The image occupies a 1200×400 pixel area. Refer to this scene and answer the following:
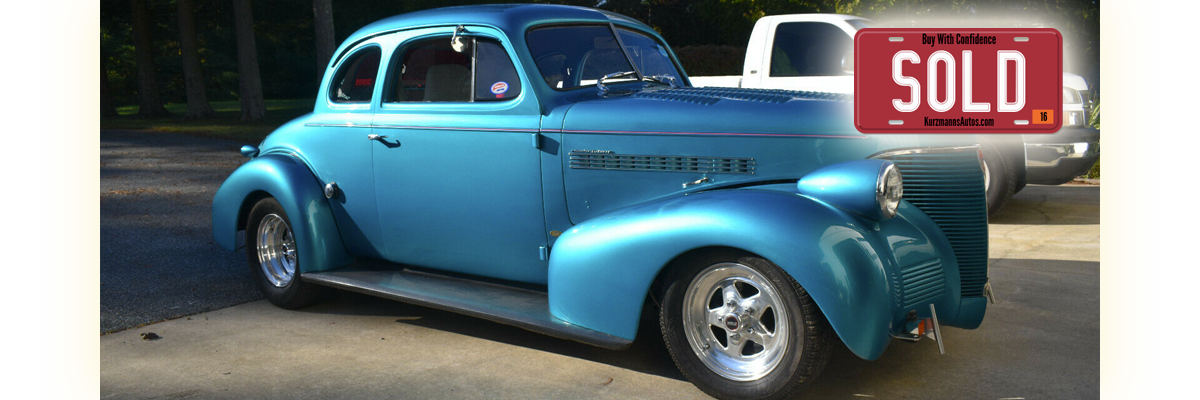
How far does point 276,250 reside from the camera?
549cm

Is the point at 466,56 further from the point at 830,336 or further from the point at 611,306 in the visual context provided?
the point at 830,336

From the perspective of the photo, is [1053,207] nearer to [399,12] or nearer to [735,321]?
[735,321]

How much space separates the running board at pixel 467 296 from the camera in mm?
3943

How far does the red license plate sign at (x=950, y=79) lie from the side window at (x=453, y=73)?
1747 millimetres

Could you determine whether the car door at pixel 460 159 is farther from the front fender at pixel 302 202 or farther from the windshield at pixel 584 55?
the front fender at pixel 302 202

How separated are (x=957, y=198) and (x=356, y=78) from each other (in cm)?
340

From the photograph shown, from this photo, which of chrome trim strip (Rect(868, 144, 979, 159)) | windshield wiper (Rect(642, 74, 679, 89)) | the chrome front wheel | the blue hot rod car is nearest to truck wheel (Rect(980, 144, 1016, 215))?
the blue hot rod car

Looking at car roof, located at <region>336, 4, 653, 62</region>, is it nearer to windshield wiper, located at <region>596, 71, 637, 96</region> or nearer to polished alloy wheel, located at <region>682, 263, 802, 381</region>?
windshield wiper, located at <region>596, 71, 637, 96</region>

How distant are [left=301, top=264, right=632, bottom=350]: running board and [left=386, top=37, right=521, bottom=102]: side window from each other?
0.98m

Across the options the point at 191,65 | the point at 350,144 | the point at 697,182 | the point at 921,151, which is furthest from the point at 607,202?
the point at 191,65

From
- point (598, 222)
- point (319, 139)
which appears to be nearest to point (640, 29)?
point (598, 222)

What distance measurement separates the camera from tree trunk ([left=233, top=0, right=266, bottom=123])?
2138 cm

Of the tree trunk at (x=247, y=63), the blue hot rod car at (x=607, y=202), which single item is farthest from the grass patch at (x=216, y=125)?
the blue hot rod car at (x=607, y=202)

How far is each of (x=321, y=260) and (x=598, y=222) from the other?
6.43 ft
